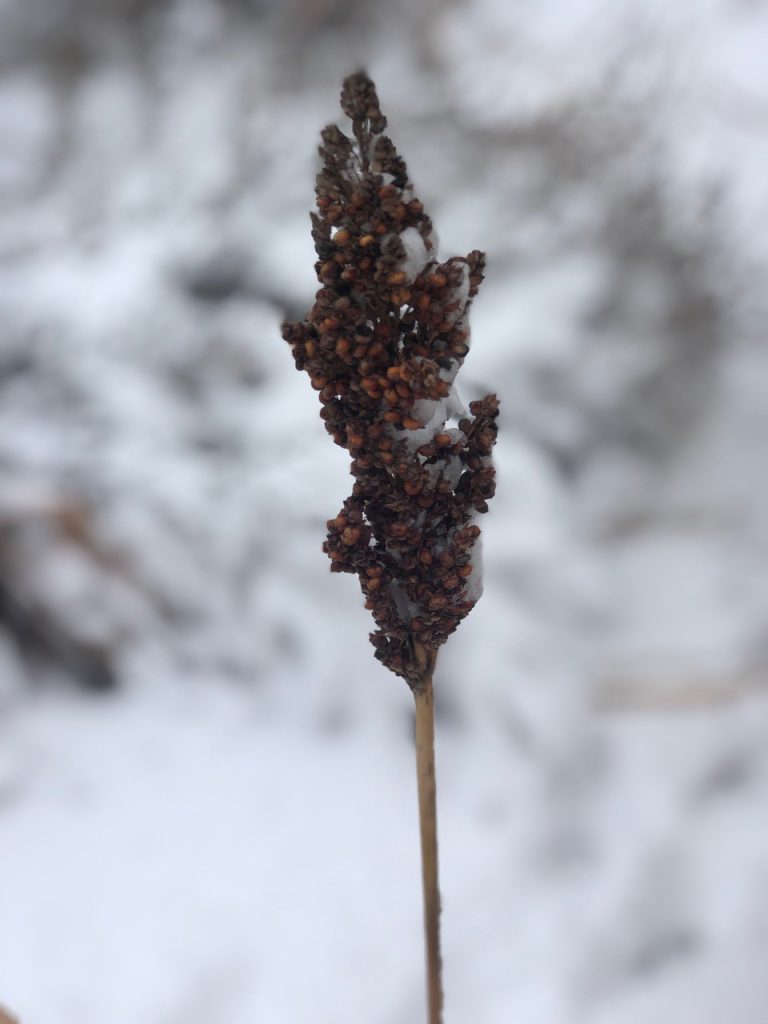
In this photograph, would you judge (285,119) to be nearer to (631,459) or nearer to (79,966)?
(631,459)

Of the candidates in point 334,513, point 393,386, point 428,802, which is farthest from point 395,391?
point 334,513

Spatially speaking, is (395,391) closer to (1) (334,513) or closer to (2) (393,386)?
(2) (393,386)

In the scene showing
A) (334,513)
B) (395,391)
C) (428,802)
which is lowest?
(428,802)

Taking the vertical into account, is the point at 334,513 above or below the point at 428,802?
above

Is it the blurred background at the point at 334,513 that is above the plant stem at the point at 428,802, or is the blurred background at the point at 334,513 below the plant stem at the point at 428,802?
above

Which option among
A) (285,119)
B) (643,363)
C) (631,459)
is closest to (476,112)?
(285,119)

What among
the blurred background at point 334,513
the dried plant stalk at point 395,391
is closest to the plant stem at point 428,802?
the dried plant stalk at point 395,391

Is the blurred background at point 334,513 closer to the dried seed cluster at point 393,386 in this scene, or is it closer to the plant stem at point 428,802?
the plant stem at point 428,802
